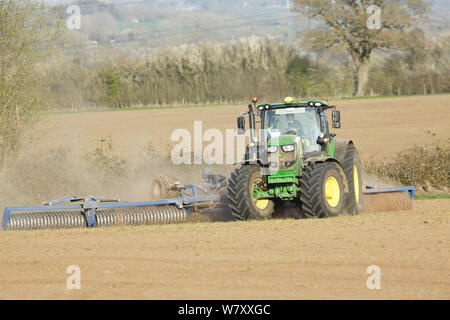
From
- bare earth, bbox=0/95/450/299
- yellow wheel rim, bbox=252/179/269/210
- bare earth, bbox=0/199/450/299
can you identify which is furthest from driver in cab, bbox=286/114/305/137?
bare earth, bbox=0/199/450/299

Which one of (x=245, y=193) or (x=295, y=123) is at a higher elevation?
(x=295, y=123)

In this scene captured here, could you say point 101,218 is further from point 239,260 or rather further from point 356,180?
point 356,180

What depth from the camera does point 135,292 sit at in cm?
733

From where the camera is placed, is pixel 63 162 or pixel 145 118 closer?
pixel 63 162

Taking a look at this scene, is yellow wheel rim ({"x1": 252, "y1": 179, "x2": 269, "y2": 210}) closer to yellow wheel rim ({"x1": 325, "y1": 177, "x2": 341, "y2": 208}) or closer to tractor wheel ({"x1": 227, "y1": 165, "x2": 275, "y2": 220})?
tractor wheel ({"x1": 227, "y1": 165, "x2": 275, "y2": 220})

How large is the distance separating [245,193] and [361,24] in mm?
32142

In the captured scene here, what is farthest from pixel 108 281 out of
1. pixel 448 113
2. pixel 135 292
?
pixel 448 113

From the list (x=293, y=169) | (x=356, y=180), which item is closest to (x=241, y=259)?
(x=293, y=169)

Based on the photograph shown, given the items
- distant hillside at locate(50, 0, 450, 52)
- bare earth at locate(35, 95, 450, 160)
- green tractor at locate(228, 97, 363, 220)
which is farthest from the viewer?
distant hillside at locate(50, 0, 450, 52)

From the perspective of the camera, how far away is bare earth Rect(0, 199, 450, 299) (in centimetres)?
733

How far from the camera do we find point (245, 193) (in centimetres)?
1193

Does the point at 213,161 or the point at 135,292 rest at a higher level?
the point at 213,161

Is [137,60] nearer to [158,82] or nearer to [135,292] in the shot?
[158,82]

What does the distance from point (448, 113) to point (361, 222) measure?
1919cm
